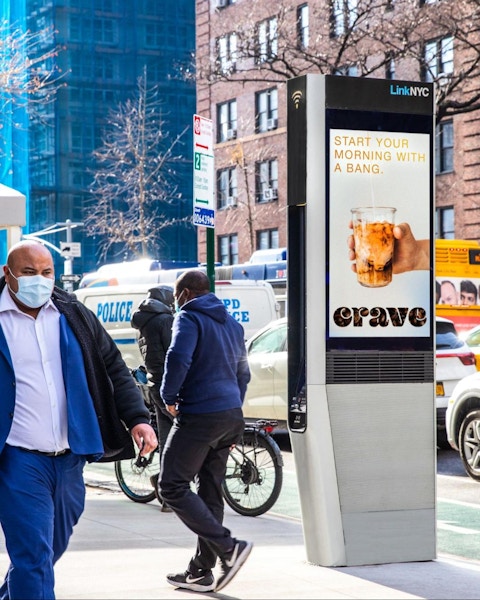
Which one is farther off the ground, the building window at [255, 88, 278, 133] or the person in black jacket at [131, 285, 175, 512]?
the building window at [255, 88, 278, 133]

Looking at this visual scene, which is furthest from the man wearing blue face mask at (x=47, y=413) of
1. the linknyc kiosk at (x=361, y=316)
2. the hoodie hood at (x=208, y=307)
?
the linknyc kiosk at (x=361, y=316)

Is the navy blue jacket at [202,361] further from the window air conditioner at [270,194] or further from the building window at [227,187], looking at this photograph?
the building window at [227,187]

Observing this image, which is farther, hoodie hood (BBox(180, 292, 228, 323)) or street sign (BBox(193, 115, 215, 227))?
street sign (BBox(193, 115, 215, 227))

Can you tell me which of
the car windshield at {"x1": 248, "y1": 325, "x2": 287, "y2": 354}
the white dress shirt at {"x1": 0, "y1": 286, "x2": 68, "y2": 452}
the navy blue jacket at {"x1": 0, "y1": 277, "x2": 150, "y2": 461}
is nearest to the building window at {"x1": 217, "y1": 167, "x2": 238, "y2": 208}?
the car windshield at {"x1": 248, "y1": 325, "x2": 287, "y2": 354}

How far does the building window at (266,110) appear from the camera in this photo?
48.5 meters

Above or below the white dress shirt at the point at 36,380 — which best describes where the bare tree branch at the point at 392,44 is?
above

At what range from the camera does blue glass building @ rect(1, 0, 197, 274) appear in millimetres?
80688

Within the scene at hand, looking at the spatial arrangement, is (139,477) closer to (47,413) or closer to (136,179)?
(47,413)

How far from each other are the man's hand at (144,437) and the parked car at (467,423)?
24.7 feet

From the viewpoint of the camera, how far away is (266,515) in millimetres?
10633

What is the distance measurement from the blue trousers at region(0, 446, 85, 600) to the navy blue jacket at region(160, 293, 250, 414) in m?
1.92

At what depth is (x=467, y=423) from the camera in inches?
504

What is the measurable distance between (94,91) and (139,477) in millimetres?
72548

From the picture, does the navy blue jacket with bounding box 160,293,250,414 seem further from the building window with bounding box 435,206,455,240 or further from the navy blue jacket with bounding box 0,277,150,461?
the building window with bounding box 435,206,455,240
